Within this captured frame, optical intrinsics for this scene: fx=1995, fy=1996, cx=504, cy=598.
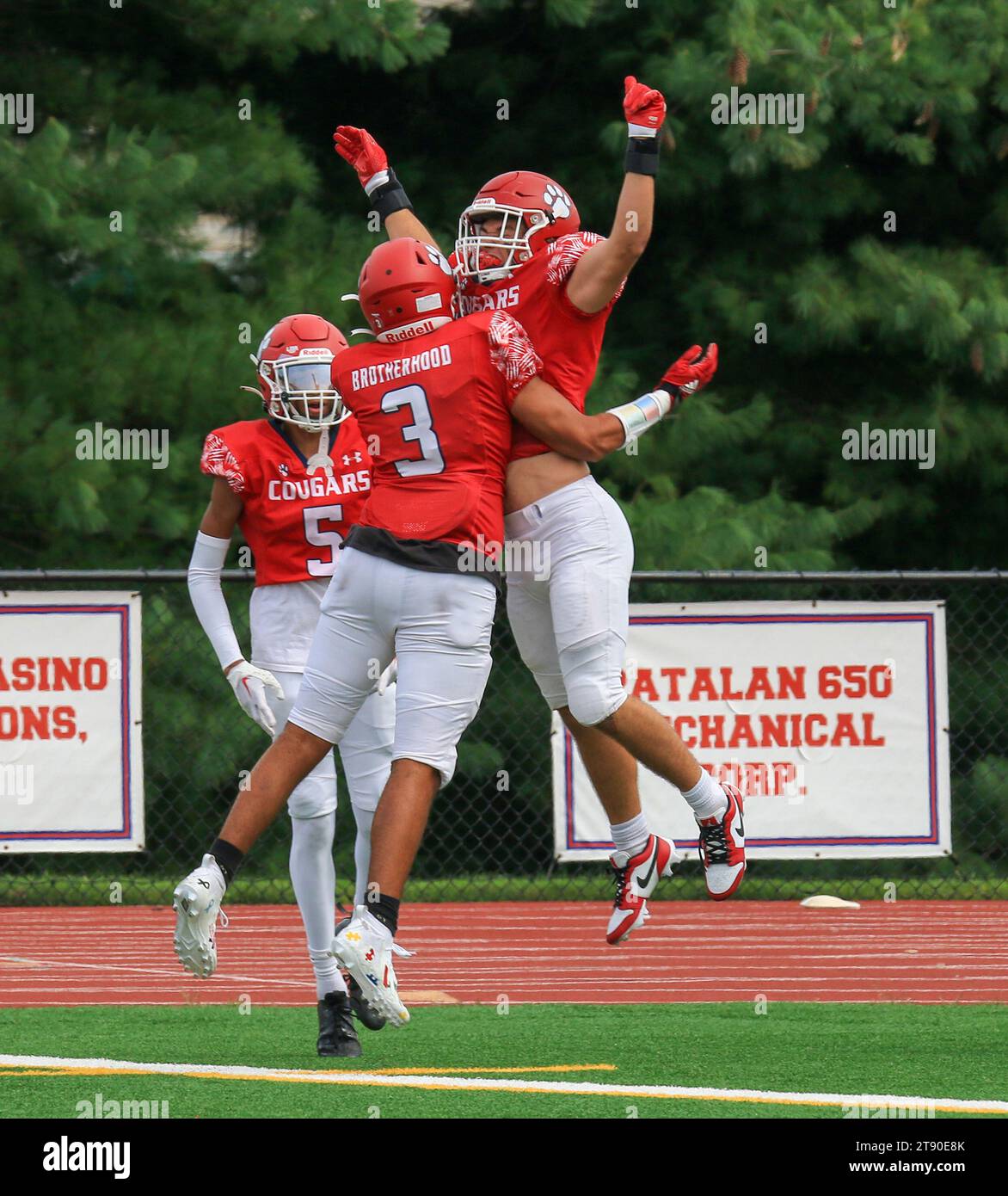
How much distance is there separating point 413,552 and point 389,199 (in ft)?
5.44

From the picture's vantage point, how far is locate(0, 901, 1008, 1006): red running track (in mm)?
8133

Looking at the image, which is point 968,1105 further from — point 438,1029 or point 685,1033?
point 438,1029

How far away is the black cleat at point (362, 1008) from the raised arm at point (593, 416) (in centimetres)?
168

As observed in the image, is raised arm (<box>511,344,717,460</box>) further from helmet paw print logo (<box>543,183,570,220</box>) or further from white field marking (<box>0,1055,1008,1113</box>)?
white field marking (<box>0,1055,1008,1113</box>)

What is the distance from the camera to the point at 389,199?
6793mm

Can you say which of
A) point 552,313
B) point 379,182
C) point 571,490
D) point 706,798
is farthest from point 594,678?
point 379,182

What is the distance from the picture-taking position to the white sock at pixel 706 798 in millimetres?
6359

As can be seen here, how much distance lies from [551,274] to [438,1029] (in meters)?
2.65

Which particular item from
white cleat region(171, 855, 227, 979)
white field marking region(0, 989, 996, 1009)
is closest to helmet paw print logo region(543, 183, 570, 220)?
white cleat region(171, 855, 227, 979)

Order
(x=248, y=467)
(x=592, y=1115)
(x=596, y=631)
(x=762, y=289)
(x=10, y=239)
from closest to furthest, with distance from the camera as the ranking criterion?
(x=592, y=1115) → (x=596, y=631) → (x=248, y=467) → (x=10, y=239) → (x=762, y=289)

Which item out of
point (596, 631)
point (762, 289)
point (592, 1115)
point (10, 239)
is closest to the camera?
point (592, 1115)

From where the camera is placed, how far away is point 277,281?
15.0 meters

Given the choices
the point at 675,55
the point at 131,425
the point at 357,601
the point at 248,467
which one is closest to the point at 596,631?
the point at 357,601

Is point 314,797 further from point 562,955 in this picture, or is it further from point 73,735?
point 73,735
